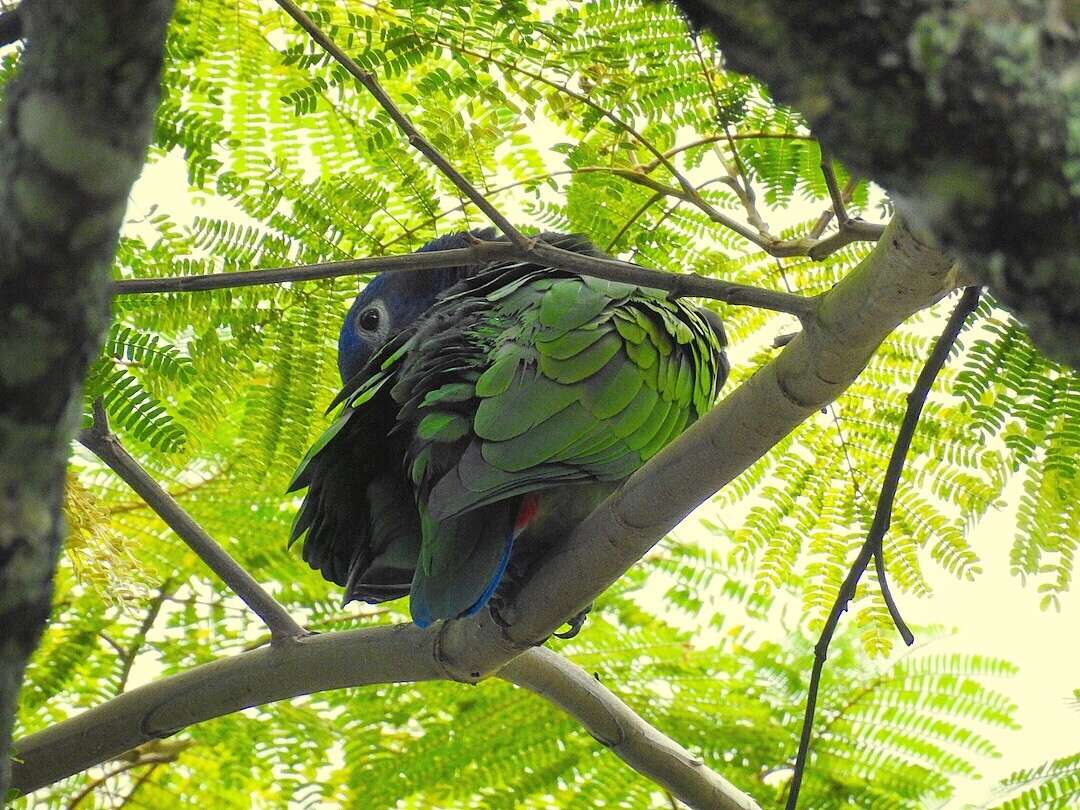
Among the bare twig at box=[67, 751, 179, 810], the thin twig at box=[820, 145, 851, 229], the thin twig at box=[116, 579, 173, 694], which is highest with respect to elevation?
the thin twig at box=[116, 579, 173, 694]

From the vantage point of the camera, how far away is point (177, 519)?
2293 millimetres

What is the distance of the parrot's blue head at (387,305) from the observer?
2684 mm

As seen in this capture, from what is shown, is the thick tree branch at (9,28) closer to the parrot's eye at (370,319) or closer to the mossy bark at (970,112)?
the mossy bark at (970,112)

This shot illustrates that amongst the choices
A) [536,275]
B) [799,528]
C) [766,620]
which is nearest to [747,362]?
[799,528]

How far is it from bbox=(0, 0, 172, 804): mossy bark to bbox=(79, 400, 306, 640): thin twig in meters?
1.62

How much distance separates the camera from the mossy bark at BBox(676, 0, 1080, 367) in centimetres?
55

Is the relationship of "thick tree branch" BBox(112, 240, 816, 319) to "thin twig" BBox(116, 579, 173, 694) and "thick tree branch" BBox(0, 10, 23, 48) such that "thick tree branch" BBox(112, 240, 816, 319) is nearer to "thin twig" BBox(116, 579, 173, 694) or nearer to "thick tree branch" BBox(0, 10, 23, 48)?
"thick tree branch" BBox(0, 10, 23, 48)

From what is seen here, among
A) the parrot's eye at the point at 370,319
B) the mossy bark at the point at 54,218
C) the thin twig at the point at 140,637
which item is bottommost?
the mossy bark at the point at 54,218

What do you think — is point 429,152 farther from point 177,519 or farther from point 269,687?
point 269,687

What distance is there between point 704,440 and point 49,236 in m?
1.11

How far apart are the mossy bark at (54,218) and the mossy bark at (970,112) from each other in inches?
13.4

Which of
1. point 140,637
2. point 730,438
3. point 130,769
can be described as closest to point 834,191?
point 730,438

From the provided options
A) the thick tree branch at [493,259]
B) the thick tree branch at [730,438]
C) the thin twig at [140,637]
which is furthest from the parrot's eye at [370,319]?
the thick tree branch at [493,259]

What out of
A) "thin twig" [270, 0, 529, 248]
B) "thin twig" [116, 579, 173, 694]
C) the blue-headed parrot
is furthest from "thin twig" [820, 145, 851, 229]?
"thin twig" [116, 579, 173, 694]
